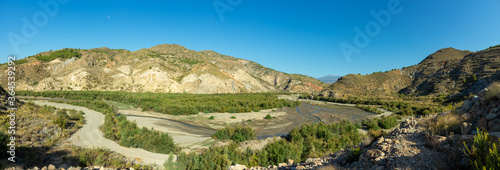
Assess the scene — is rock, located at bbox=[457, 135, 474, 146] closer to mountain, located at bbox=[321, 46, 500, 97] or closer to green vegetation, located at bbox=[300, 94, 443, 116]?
green vegetation, located at bbox=[300, 94, 443, 116]

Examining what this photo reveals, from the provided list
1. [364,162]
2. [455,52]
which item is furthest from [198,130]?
[455,52]

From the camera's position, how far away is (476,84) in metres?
37.9

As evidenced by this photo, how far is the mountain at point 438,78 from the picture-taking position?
135 feet

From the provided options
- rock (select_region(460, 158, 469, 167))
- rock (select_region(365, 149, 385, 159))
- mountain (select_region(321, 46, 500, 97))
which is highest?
mountain (select_region(321, 46, 500, 97))

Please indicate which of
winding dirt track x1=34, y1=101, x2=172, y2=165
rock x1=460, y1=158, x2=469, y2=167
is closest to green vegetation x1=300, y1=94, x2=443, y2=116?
rock x1=460, y1=158, x2=469, y2=167

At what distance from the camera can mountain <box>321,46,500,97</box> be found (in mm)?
41062

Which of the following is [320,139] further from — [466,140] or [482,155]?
[482,155]

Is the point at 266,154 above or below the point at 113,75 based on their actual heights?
below

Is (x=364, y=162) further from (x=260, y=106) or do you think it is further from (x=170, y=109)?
(x=260, y=106)

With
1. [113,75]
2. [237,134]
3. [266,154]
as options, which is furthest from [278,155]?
[113,75]

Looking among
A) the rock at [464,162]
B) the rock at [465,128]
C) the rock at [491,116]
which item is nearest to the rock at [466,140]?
the rock at [464,162]

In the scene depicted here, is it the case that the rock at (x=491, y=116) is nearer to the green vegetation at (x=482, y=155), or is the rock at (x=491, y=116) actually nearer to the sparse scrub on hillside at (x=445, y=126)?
the sparse scrub on hillside at (x=445, y=126)

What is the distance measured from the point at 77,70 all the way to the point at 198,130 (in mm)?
75703

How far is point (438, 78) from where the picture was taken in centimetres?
5294
